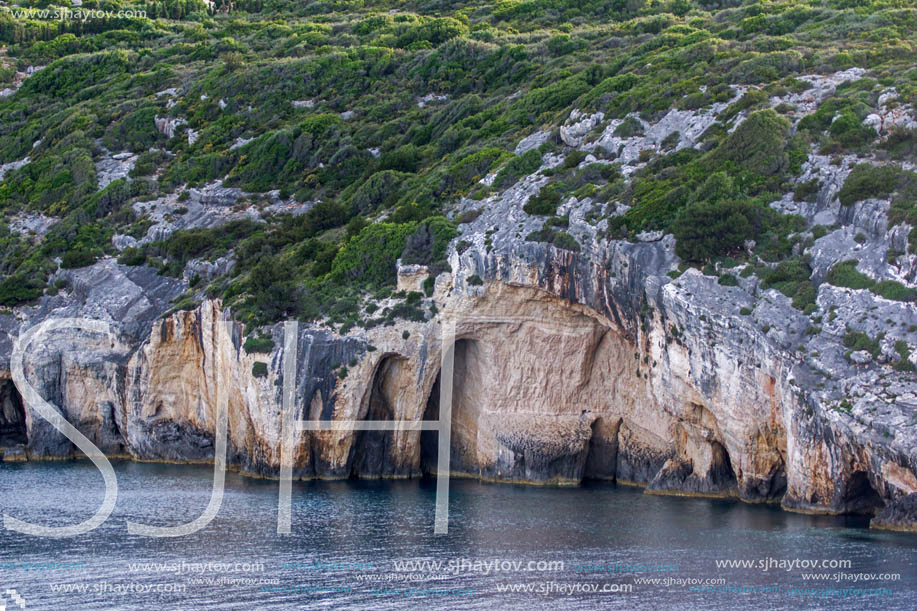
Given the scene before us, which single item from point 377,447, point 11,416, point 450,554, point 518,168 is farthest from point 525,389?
point 11,416

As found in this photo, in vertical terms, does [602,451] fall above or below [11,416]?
below

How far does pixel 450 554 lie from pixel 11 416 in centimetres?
3487

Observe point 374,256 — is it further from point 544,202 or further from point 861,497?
point 861,497

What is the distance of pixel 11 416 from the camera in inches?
2304

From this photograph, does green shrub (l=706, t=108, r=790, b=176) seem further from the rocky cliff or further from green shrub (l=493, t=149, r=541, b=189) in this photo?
green shrub (l=493, t=149, r=541, b=189)

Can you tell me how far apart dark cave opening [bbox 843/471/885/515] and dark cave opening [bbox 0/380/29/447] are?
135 feet

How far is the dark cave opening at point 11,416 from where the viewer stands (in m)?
57.9

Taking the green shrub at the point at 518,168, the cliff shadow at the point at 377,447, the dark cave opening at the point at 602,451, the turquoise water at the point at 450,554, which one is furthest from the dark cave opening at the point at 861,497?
the green shrub at the point at 518,168

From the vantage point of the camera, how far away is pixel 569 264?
4409 cm

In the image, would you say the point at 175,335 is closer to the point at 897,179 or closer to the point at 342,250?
the point at 342,250

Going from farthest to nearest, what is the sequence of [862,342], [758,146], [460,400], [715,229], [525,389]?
[460,400], [525,389], [758,146], [715,229], [862,342]

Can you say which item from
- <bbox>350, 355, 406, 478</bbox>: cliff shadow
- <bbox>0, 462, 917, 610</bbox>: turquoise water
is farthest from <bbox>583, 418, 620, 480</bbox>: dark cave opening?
<bbox>350, 355, 406, 478</bbox>: cliff shadow

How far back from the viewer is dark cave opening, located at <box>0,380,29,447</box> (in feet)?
190

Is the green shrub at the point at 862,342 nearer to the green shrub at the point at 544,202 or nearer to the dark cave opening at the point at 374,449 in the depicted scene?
the green shrub at the point at 544,202
